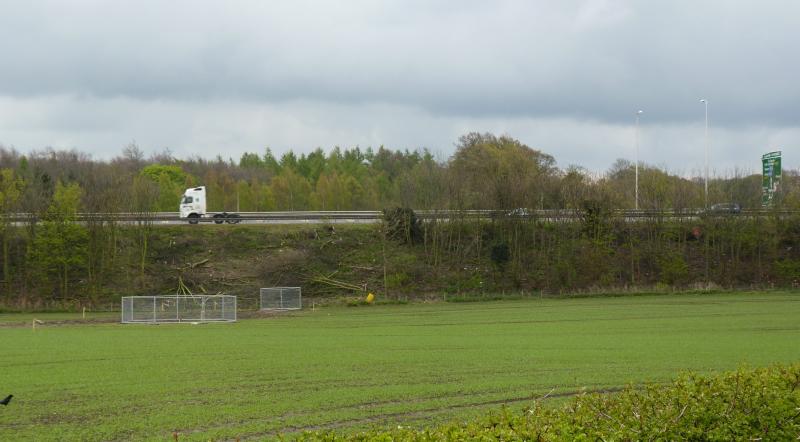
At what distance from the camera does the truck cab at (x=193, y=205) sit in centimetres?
7800

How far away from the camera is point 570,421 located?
912 centimetres

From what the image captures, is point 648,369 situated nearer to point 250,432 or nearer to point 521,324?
Answer: point 250,432

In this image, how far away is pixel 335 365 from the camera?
86.2 ft

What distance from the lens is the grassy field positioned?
17.8 m

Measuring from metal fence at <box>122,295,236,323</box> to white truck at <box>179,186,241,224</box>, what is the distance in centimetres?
2619

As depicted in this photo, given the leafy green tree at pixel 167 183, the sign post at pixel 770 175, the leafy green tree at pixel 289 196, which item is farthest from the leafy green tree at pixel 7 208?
the sign post at pixel 770 175

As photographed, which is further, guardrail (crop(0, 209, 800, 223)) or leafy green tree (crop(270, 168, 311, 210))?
leafy green tree (crop(270, 168, 311, 210))

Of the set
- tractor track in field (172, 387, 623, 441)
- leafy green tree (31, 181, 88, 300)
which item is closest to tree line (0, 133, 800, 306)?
leafy green tree (31, 181, 88, 300)

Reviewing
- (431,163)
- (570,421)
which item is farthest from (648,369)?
(431,163)

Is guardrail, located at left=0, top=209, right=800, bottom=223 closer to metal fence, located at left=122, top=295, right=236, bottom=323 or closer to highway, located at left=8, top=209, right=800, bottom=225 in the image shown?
highway, located at left=8, top=209, right=800, bottom=225

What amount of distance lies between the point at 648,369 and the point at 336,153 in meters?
150

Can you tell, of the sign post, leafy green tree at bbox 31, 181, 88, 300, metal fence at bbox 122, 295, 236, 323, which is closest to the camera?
metal fence at bbox 122, 295, 236, 323

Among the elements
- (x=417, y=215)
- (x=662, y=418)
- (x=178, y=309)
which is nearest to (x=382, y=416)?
(x=662, y=418)

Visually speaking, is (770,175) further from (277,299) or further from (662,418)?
(662,418)
